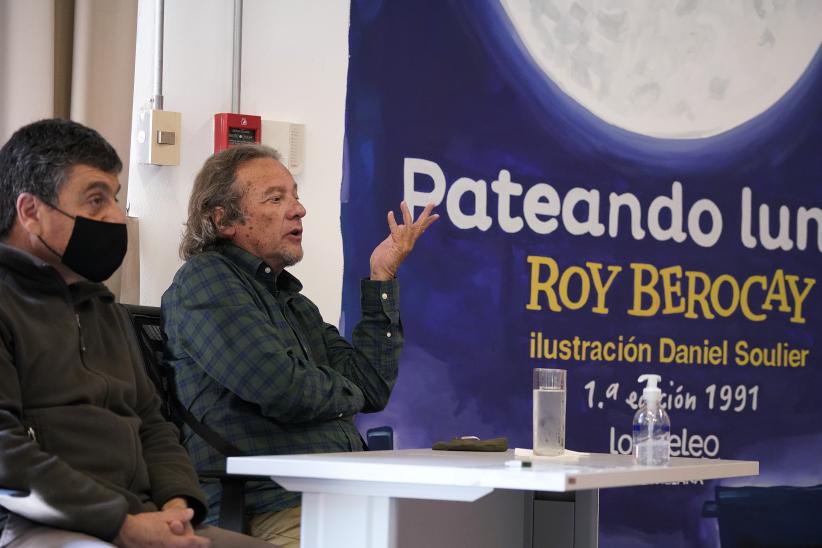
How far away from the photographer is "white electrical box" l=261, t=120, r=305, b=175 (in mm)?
3715

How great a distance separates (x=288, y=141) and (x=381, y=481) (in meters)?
2.11

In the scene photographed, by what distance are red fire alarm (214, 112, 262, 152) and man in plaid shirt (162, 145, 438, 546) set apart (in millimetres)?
418

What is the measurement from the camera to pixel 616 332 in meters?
4.29

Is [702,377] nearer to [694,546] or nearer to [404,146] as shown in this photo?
[694,546]

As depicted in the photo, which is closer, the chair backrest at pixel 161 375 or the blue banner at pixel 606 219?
the chair backrest at pixel 161 375

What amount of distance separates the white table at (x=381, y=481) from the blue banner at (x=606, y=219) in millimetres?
1876

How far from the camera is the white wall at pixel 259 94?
3566 mm

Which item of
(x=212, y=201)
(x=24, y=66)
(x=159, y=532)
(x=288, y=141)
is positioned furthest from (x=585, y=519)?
(x=24, y=66)

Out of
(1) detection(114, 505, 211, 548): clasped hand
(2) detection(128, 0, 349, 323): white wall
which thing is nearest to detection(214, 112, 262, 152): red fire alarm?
(2) detection(128, 0, 349, 323): white wall

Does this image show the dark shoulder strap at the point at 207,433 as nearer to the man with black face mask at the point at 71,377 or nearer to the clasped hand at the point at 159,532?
the man with black face mask at the point at 71,377

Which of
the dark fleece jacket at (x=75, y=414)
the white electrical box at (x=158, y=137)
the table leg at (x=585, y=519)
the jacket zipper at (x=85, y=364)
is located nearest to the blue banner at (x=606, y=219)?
the white electrical box at (x=158, y=137)

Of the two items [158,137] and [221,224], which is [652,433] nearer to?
[221,224]

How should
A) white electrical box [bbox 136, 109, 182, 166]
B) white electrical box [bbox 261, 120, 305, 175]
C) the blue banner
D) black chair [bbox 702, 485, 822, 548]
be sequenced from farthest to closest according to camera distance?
black chair [bbox 702, 485, 822, 548]
the blue banner
white electrical box [bbox 261, 120, 305, 175]
white electrical box [bbox 136, 109, 182, 166]

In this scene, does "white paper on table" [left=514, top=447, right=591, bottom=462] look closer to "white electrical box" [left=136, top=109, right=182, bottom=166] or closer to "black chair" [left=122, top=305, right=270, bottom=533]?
"black chair" [left=122, top=305, right=270, bottom=533]
